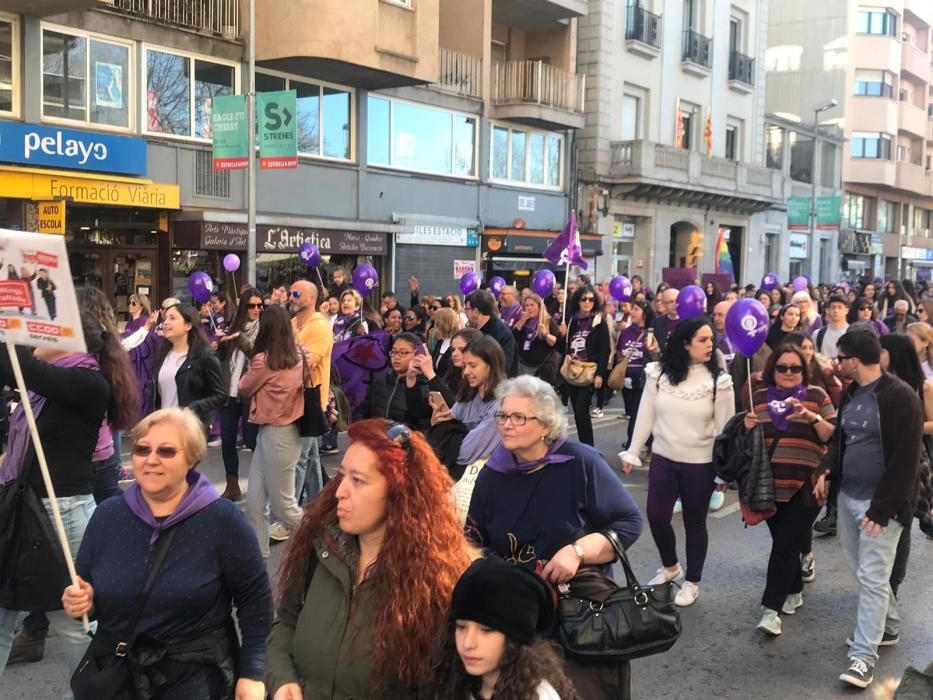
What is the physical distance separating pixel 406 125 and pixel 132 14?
6.83 m

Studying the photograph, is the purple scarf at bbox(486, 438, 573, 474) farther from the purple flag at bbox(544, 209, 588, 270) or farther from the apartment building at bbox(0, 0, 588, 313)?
the purple flag at bbox(544, 209, 588, 270)

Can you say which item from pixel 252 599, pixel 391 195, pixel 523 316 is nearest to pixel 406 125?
pixel 391 195

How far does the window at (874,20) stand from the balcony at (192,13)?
3662cm

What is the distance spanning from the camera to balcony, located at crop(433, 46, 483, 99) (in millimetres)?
22406

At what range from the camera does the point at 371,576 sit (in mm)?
2689

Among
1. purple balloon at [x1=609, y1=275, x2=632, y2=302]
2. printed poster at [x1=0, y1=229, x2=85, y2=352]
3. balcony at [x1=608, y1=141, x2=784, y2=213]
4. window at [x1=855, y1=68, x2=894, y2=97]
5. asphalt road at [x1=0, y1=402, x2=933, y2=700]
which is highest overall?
window at [x1=855, y1=68, x2=894, y2=97]

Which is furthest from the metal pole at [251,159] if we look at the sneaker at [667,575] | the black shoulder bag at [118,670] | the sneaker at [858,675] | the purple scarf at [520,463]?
the black shoulder bag at [118,670]

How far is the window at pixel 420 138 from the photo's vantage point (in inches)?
820

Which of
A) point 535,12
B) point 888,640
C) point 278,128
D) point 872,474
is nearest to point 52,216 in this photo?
point 278,128

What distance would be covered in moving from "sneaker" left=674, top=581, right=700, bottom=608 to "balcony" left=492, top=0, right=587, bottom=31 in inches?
799

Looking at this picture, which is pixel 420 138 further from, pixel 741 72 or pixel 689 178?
pixel 741 72

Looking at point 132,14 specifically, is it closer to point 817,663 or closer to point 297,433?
point 297,433

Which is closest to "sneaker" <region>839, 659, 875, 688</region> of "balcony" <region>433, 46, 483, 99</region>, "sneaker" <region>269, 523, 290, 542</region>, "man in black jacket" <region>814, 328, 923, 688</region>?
"man in black jacket" <region>814, 328, 923, 688</region>

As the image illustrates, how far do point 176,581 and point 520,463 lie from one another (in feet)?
4.20
